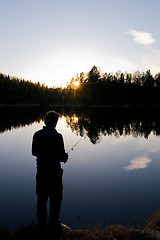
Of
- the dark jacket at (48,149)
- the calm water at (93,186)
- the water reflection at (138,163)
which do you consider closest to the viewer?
the dark jacket at (48,149)

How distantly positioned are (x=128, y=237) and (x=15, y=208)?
3.96 meters

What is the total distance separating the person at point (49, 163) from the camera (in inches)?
158

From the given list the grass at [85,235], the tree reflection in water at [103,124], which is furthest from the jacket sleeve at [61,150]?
the tree reflection in water at [103,124]

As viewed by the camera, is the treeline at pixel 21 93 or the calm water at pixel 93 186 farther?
the treeline at pixel 21 93

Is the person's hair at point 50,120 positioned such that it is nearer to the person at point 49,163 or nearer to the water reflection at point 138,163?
the person at point 49,163

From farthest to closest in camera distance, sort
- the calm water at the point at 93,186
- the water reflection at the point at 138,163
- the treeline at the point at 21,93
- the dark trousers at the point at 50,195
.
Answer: the treeline at the point at 21,93, the water reflection at the point at 138,163, the calm water at the point at 93,186, the dark trousers at the point at 50,195

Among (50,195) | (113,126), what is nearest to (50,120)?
(50,195)

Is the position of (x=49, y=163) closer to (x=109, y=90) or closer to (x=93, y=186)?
(x=93, y=186)

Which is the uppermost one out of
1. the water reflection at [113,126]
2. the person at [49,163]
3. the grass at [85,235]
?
the person at [49,163]

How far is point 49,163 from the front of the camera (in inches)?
161

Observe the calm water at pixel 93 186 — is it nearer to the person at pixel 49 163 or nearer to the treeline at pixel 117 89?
the person at pixel 49 163

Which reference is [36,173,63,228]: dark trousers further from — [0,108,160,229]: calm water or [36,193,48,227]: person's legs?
[0,108,160,229]: calm water

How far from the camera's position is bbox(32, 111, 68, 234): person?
4.02m

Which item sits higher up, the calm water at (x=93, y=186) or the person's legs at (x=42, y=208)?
the person's legs at (x=42, y=208)
